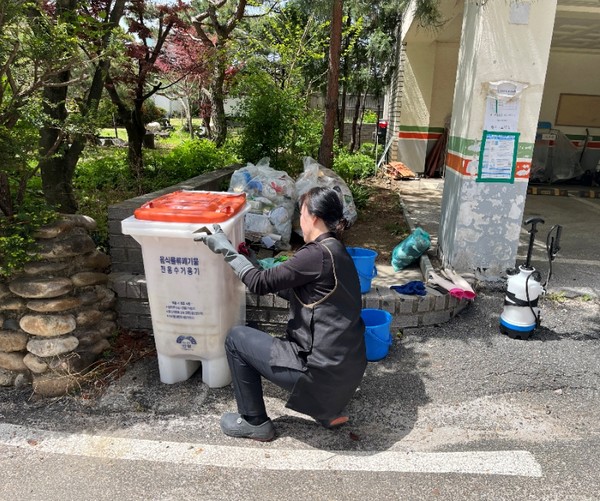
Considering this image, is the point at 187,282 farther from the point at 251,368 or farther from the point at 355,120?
the point at 355,120

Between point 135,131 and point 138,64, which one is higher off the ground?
point 138,64

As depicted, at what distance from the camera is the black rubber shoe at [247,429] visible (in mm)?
2715

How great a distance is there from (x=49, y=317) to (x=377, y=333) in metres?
2.24

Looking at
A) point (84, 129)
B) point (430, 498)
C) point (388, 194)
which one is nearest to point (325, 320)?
point (430, 498)

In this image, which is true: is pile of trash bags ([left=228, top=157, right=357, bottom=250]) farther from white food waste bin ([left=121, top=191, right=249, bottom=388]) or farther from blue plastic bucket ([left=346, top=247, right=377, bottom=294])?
white food waste bin ([left=121, top=191, right=249, bottom=388])

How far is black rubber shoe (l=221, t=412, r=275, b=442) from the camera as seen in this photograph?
2715mm

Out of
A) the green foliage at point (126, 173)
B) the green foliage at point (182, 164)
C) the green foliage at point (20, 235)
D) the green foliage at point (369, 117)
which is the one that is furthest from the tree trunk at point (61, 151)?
the green foliage at point (369, 117)

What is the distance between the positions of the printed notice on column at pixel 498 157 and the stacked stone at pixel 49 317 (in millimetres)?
3546

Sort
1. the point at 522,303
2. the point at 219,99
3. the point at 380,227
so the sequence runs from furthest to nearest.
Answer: the point at 219,99 < the point at 380,227 < the point at 522,303

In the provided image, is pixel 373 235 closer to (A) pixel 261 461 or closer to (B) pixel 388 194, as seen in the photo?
(B) pixel 388 194

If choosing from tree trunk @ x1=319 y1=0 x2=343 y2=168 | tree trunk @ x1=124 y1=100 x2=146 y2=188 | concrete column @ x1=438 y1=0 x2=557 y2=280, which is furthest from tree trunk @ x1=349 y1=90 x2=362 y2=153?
concrete column @ x1=438 y1=0 x2=557 y2=280

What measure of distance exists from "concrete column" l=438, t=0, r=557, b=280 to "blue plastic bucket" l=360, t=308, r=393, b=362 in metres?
1.47

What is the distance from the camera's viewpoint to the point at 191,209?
2.96 m

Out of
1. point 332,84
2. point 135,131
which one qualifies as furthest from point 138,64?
point 332,84
